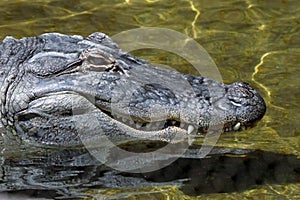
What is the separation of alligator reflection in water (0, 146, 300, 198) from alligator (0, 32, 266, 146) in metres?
0.24

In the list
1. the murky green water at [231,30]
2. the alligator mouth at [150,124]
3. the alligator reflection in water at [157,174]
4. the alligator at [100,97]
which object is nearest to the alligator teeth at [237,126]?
the alligator at [100,97]

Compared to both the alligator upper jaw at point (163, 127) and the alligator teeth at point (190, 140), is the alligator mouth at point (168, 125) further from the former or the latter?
the alligator teeth at point (190, 140)

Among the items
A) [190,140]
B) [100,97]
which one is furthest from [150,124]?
[190,140]

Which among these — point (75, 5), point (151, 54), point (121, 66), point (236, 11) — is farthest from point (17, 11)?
point (121, 66)

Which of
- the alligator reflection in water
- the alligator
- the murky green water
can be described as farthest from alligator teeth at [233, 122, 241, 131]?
the murky green water

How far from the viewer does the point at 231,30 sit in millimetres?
7410

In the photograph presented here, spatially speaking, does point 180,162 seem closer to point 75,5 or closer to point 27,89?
point 27,89

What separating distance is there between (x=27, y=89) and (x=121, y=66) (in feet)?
2.43

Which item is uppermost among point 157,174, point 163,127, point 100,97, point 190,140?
point 100,97

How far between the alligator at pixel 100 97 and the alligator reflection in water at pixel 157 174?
0.24 metres

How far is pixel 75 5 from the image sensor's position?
26.2 feet

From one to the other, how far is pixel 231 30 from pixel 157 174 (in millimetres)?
2629

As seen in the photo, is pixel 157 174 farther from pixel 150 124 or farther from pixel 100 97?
pixel 100 97

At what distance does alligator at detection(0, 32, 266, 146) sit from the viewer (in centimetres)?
482
